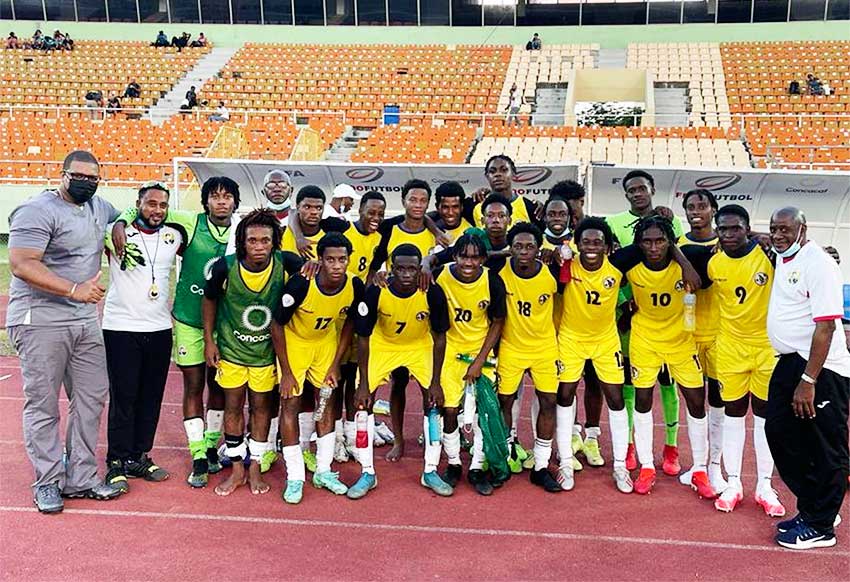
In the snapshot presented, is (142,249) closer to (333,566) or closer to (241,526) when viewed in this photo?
(241,526)

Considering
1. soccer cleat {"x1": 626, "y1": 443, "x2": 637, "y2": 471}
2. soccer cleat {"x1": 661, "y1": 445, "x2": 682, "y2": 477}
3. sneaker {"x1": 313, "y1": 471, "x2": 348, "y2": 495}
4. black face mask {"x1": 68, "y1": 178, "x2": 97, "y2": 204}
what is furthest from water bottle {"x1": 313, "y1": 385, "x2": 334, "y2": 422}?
soccer cleat {"x1": 661, "y1": 445, "x2": 682, "y2": 477}

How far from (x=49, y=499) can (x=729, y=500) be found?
434 cm

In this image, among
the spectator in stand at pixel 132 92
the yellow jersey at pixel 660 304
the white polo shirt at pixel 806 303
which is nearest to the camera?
the white polo shirt at pixel 806 303

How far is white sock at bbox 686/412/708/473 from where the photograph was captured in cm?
531

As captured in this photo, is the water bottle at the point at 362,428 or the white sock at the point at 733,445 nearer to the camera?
the white sock at the point at 733,445

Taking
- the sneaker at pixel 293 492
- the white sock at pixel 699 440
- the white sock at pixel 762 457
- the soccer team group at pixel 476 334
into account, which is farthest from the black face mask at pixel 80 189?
the white sock at pixel 762 457

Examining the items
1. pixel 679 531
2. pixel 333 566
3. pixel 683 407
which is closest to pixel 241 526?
pixel 333 566

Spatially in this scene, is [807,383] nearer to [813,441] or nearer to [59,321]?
[813,441]

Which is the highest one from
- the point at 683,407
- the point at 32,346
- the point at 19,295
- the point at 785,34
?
the point at 785,34

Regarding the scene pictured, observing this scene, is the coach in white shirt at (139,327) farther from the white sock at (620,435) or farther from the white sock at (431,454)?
the white sock at (620,435)

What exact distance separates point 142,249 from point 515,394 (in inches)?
109

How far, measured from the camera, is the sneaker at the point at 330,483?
17.1 ft

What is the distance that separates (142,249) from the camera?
16.8ft

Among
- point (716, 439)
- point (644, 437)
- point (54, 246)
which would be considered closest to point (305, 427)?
point (54, 246)
